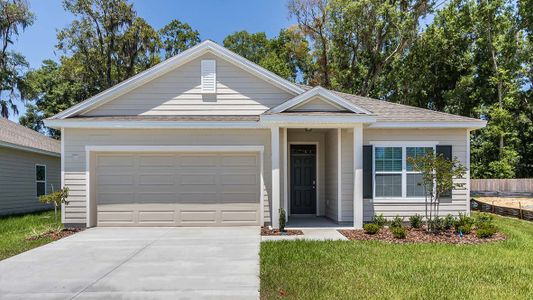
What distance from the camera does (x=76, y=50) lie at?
84.7 feet

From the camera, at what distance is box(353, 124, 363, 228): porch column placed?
10203 millimetres

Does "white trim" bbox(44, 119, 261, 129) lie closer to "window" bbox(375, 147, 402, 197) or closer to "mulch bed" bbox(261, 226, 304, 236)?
"mulch bed" bbox(261, 226, 304, 236)

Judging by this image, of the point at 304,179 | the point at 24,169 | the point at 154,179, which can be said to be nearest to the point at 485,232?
the point at 304,179

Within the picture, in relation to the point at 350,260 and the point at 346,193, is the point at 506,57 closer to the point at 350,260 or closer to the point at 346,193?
the point at 346,193

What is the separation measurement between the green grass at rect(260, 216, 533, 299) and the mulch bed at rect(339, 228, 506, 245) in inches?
16.5

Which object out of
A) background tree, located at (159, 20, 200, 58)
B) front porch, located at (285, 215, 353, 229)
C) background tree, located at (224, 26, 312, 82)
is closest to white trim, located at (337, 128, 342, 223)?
front porch, located at (285, 215, 353, 229)

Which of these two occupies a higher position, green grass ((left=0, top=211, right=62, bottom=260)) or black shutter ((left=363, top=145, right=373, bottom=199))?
black shutter ((left=363, top=145, right=373, bottom=199))

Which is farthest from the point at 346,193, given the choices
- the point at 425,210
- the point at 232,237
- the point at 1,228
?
the point at 1,228

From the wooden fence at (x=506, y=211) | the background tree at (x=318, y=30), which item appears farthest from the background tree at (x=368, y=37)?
the wooden fence at (x=506, y=211)

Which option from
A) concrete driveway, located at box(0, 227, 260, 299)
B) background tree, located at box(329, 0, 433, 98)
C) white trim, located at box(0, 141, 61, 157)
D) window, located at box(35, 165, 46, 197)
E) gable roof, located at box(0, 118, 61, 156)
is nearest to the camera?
concrete driveway, located at box(0, 227, 260, 299)

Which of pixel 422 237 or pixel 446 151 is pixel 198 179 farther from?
pixel 446 151

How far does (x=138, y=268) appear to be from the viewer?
6602 mm

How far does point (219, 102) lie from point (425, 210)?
6.67m

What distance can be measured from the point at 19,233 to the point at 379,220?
9437mm
